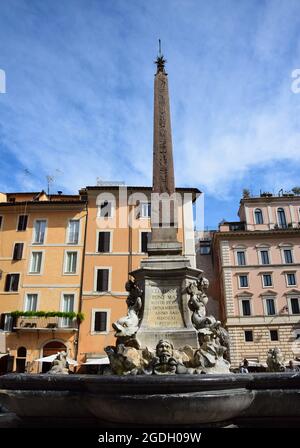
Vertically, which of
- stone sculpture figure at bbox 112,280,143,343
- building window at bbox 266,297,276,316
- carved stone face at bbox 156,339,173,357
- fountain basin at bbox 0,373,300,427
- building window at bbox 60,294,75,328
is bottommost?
fountain basin at bbox 0,373,300,427

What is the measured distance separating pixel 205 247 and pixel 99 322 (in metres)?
16.8

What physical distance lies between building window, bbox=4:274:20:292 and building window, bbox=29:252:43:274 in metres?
1.09

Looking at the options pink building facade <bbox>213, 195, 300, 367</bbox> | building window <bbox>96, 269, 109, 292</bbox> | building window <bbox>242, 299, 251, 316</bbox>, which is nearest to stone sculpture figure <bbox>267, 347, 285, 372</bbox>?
building window <bbox>96, 269, 109, 292</bbox>

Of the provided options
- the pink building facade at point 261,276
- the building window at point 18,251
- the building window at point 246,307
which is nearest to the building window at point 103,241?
the building window at point 18,251

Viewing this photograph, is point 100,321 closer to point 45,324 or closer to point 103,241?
point 45,324

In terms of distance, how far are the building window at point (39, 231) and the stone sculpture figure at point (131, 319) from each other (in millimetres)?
21761

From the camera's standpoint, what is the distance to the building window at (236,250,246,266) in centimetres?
3161

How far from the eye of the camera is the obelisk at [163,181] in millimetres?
7813

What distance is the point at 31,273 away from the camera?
86.4 ft

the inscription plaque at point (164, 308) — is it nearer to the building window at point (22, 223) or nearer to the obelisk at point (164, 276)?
the obelisk at point (164, 276)

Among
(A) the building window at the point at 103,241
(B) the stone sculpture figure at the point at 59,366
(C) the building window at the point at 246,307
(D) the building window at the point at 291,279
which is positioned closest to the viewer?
(B) the stone sculpture figure at the point at 59,366

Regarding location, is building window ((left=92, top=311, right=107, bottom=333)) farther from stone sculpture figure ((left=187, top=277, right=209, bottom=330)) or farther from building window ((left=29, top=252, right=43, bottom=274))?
stone sculpture figure ((left=187, top=277, right=209, bottom=330))

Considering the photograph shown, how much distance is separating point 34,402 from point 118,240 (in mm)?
22406
